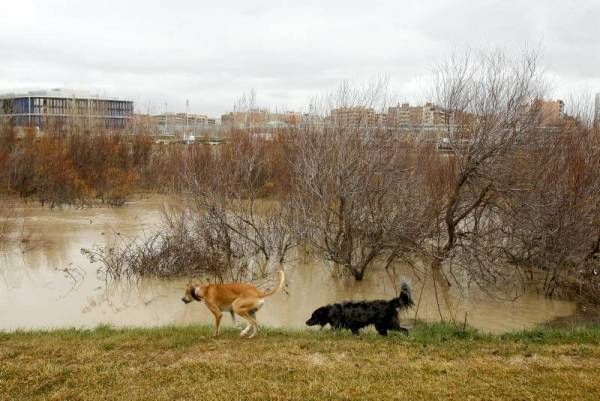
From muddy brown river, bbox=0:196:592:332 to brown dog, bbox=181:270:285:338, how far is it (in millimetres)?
2112

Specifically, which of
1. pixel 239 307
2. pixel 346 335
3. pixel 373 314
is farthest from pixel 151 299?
pixel 373 314

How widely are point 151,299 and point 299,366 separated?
256 inches

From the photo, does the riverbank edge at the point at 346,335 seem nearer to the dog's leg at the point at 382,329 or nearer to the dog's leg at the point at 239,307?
the dog's leg at the point at 382,329

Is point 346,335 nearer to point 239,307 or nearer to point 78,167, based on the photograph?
point 239,307

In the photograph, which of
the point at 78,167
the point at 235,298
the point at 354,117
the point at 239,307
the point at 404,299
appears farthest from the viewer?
the point at 78,167

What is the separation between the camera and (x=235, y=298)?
→ 7.37 m

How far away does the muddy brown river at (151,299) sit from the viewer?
9.98 metres

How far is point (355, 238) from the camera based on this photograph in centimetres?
1322

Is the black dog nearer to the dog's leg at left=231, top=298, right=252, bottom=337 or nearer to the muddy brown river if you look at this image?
the dog's leg at left=231, top=298, right=252, bottom=337

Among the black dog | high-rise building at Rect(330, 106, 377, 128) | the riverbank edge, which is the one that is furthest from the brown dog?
high-rise building at Rect(330, 106, 377, 128)

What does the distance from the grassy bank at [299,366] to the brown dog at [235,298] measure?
31 centimetres

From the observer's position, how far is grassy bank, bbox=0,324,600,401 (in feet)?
17.0

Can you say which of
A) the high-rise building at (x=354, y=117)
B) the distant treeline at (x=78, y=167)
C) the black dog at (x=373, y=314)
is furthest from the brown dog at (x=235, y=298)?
the distant treeline at (x=78, y=167)

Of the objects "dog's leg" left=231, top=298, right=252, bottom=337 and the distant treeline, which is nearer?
"dog's leg" left=231, top=298, right=252, bottom=337
